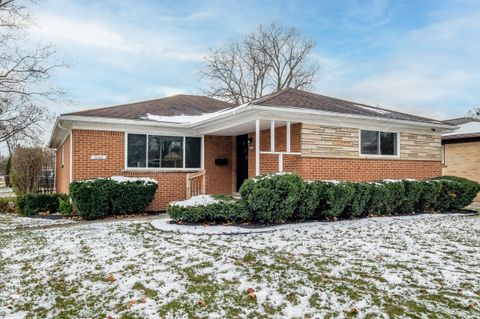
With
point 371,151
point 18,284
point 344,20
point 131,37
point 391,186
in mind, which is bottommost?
point 18,284

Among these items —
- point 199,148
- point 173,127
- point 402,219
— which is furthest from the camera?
point 199,148

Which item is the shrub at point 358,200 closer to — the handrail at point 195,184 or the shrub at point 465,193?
the shrub at point 465,193

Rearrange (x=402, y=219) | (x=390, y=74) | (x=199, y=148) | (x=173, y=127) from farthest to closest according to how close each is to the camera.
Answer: (x=390, y=74)
(x=199, y=148)
(x=173, y=127)
(x=402, y=219)

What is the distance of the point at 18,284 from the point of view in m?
4.71

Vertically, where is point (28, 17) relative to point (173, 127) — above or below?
above

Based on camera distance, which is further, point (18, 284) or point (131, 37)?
point (131, 37)

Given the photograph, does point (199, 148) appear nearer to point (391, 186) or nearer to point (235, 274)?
point (391, 186)

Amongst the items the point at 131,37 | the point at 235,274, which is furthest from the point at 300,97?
the point at 235,274

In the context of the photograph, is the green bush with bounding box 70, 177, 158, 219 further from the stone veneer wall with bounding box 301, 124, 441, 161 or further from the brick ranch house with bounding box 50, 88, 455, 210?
the stone veneer wall with bounding box 301, 124, 441, 161

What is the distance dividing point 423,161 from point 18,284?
12.2m

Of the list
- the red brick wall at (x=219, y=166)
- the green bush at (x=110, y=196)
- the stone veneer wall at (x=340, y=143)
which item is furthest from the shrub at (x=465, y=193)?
the green bush at (x=110, y=196)

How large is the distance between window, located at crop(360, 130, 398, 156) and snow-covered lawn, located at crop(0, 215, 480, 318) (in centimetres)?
470

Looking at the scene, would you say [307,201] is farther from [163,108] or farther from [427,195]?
[163,108]

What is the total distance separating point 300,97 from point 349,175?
112 inches
